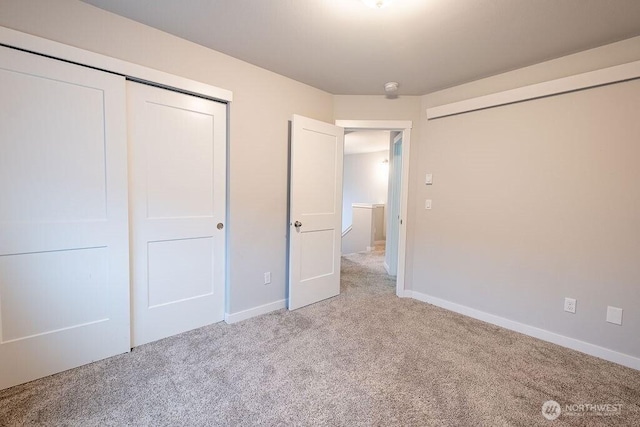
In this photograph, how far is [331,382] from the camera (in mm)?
1698

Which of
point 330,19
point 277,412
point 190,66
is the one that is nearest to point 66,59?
point 190,66

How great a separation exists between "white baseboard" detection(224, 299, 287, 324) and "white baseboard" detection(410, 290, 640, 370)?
1.60 m

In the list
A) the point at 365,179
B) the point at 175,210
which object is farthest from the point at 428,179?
the point at 365,179

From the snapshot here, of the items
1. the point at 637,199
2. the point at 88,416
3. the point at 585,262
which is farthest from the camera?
the point at 585,262

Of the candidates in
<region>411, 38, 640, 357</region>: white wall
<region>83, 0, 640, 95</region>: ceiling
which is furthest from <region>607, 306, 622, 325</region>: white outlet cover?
<region>83, 0, 640, 95</region>: ceiling

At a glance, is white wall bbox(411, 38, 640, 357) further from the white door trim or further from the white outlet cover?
the white door trim

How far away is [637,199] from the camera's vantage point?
190 cm

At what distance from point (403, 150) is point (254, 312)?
2.37 metres

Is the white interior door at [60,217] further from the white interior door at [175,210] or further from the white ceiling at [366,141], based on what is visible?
the white ceiling at [366,141]

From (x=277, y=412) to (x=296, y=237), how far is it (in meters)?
1.53

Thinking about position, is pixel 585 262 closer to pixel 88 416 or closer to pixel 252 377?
pixel 252 377

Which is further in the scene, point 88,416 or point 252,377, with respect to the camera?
point 252,377

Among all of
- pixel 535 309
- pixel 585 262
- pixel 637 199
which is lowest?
pixel 535 309

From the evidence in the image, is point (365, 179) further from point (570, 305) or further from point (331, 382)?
point (331, 382)
